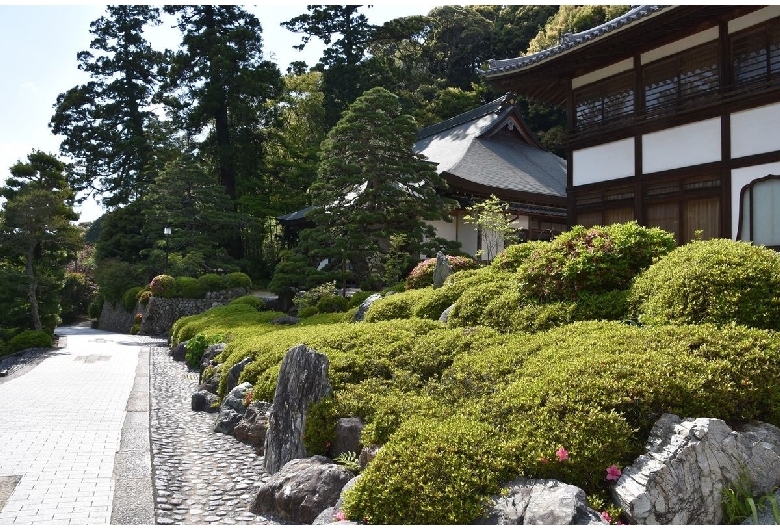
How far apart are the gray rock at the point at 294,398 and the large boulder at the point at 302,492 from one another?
706 millimetres

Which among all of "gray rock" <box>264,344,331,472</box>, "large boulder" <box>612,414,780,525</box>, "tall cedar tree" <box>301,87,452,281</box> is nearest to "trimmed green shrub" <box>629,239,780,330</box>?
"large boulder" <box>612,414,780,525</box>

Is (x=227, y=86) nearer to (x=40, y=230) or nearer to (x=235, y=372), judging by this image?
(x=40, y=230)

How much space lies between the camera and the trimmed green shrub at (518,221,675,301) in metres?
6.75

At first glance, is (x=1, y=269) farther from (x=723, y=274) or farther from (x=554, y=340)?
(x=723, y=274)

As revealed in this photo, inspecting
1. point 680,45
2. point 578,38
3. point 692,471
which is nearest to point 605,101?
point 578,38

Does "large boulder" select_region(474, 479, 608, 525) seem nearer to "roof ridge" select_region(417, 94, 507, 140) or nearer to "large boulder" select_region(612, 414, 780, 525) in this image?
"large boulder" select_region(612, 414, 780, 525)

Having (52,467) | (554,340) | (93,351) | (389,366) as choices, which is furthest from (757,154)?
(93,351)

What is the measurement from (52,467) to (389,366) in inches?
147

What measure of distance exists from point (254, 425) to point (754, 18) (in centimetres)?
1064

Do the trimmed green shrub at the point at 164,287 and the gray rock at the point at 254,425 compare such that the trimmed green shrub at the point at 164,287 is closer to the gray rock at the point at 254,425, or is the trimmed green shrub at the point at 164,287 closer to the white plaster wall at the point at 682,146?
the gray rock at the point at 254,425

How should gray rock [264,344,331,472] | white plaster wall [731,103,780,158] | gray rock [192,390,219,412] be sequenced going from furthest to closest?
1. white plaster wall [731,103,780,158]
2. gray rock [192,390,219,412]
3. gray rock [264,344,331,472]

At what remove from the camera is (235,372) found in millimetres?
9648

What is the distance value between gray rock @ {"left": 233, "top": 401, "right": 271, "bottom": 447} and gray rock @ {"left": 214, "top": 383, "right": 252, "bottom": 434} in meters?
0.23

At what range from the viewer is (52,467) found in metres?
6.27
